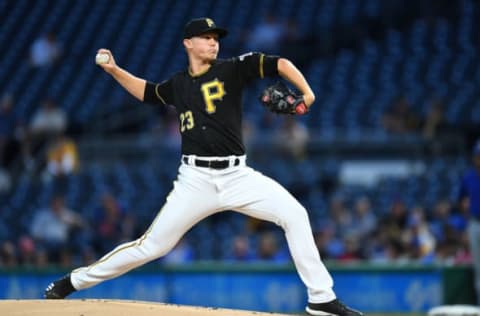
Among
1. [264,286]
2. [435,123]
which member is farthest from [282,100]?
[435,123]

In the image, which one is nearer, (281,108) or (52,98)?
(281,108)

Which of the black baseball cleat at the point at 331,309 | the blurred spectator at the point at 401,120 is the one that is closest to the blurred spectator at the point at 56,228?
the blurred spectator at the point at 401,120

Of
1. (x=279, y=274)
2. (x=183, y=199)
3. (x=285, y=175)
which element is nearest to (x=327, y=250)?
(x=279, y=274)

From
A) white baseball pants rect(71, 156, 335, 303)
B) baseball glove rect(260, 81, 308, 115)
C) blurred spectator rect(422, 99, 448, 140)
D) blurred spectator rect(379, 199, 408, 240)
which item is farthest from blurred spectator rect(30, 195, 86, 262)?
baseball glove rect(260, 81, 308, 115)

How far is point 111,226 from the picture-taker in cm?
1312

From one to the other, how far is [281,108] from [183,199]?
751mm

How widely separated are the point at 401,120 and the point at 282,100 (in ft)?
28.4

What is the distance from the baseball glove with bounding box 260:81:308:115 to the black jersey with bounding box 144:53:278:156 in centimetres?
11

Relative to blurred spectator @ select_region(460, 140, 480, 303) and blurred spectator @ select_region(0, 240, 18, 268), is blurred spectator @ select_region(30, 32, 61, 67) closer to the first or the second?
blurred spectator @ select_region(0, 240, 18, 268)

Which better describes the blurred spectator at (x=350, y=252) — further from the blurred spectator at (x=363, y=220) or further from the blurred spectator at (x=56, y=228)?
the blurred spectator at (x=56, y=228)

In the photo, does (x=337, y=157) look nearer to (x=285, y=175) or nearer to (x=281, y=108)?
(x=285, y=175)

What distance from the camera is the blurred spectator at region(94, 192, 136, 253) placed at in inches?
512

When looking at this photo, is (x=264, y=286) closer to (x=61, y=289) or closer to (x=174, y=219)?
(x=61, y=289)

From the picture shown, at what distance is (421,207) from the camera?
1265cm
